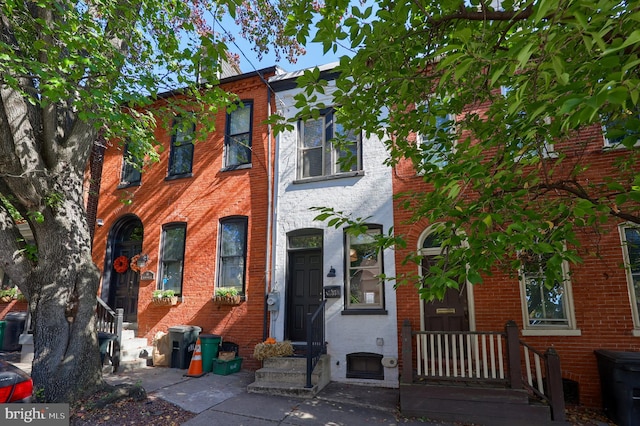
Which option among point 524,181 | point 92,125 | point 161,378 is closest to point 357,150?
point 524,181

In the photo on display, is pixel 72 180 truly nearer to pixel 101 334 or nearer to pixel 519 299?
pixel 101 334

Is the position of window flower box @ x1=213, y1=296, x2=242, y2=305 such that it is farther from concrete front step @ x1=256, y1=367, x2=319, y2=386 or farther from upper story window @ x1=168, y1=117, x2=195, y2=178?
upper story window @ x1=168, y1=117, x2=195, y2=178

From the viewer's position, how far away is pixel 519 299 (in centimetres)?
702

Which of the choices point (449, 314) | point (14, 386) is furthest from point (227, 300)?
point (14, 386)

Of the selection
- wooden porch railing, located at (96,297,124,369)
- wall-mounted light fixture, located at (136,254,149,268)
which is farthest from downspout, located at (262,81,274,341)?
wall-mounted light fixture, located at (136,254,149,268)

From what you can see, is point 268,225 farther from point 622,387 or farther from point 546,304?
point 622,387


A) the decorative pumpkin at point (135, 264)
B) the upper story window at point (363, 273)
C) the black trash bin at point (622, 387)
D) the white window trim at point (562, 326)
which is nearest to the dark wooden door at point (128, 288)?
the decorative pumpkin at point (135, 264)

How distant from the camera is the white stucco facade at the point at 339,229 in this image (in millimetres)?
7707

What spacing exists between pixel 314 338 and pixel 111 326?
5251mm

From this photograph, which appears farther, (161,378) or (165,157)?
(165,157)

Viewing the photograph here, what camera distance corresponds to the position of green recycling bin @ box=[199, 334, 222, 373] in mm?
8250

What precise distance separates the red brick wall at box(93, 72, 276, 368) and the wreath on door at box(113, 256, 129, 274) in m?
0.36

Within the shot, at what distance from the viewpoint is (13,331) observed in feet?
34.2

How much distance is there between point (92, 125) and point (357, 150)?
18.1 feet
